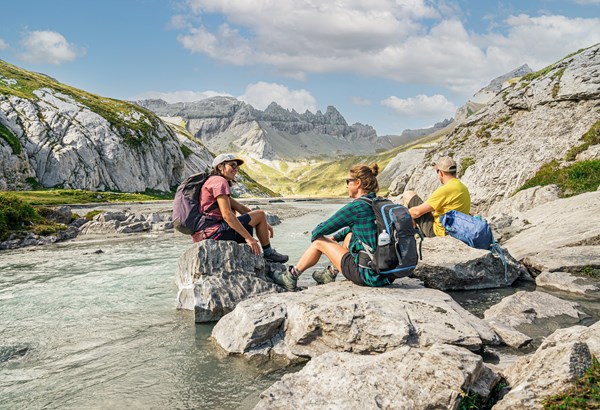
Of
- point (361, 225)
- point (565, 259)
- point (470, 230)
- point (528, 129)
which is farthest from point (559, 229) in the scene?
point (528, 129)

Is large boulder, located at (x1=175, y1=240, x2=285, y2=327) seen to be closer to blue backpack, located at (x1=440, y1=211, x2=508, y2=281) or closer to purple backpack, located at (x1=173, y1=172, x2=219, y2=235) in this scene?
purple backpack, located at (x1=173, y1=172, x2=219, y2=235)

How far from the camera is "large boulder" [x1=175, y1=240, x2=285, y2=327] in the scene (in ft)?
29.7

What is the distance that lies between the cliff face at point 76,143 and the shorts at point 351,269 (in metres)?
85.7

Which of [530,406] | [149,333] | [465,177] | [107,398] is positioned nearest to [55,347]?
[149,333]

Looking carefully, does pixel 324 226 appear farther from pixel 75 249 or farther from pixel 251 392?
pixel 75 249

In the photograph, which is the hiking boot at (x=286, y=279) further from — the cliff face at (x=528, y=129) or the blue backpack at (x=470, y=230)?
the cliff face at (x=528, y=129)

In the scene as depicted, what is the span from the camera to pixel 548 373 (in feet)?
13.8

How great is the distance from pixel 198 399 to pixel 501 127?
1341 inches

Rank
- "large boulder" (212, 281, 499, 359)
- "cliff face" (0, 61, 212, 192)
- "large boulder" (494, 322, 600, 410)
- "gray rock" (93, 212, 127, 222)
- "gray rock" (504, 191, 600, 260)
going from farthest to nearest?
"cliff face" (0, 61, 212, 192) < "gray rock" (93, 212, 127, 222) < "gray rock" (504, 191, 600, 260) < "large boulder" (212, 281, 499, 359) < "large boulder" (494, 322, 600, 410)

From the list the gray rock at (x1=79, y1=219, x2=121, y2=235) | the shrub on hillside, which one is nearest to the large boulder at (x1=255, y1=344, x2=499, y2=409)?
the shrub on hillside

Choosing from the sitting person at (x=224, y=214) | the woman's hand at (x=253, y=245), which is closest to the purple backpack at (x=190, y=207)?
the sitting person at (x=224, y=214)

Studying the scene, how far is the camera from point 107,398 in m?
5.66

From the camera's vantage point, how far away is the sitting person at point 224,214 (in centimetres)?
978

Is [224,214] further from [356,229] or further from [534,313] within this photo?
[534,313]
